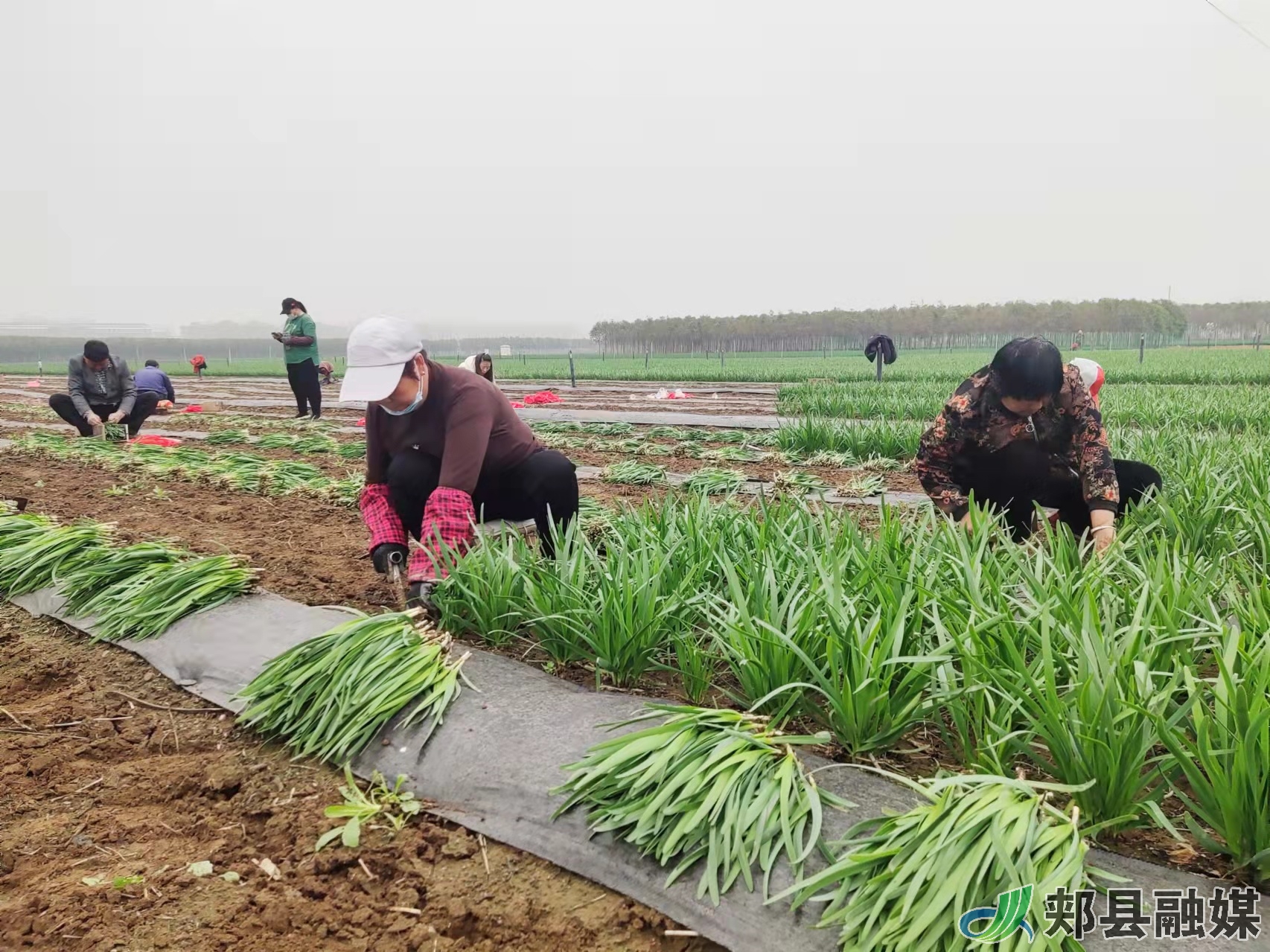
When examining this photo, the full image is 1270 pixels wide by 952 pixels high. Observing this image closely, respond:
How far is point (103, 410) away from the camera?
752 cm

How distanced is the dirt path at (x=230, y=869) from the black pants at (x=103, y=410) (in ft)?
20.9

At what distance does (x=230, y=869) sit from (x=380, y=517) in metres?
1.32

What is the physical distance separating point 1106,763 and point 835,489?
367 cm

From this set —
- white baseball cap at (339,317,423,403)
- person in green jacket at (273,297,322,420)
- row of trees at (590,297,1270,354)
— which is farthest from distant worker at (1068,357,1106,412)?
row of trees at (590,297,1270,354)

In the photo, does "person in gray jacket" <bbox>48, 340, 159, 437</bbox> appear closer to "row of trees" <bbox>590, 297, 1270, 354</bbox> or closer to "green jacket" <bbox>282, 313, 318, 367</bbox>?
"green jacket" <bbox>282, 313, 318, 367</bbox>

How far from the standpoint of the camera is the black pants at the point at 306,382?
953 cm

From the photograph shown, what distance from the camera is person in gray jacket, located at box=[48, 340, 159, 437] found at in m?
7.13

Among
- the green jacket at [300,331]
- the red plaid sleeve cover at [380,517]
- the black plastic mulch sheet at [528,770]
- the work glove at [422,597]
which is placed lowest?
the black plastic mulch sheet at [528,770]

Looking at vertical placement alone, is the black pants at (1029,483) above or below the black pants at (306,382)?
below

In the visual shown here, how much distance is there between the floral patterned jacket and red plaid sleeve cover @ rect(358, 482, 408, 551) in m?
2.01

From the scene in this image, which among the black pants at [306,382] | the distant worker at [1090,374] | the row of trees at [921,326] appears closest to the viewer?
the distant worker at [1090,374]

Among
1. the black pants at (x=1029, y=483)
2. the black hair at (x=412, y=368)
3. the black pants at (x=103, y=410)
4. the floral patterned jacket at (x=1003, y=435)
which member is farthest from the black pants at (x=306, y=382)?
the black pants at (x=1029, y=483)

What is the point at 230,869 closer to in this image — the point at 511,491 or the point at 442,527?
the point at 442,527

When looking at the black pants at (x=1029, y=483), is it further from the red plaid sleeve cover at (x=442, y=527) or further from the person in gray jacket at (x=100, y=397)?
the person in gray jacket at (x=100, y=397)
